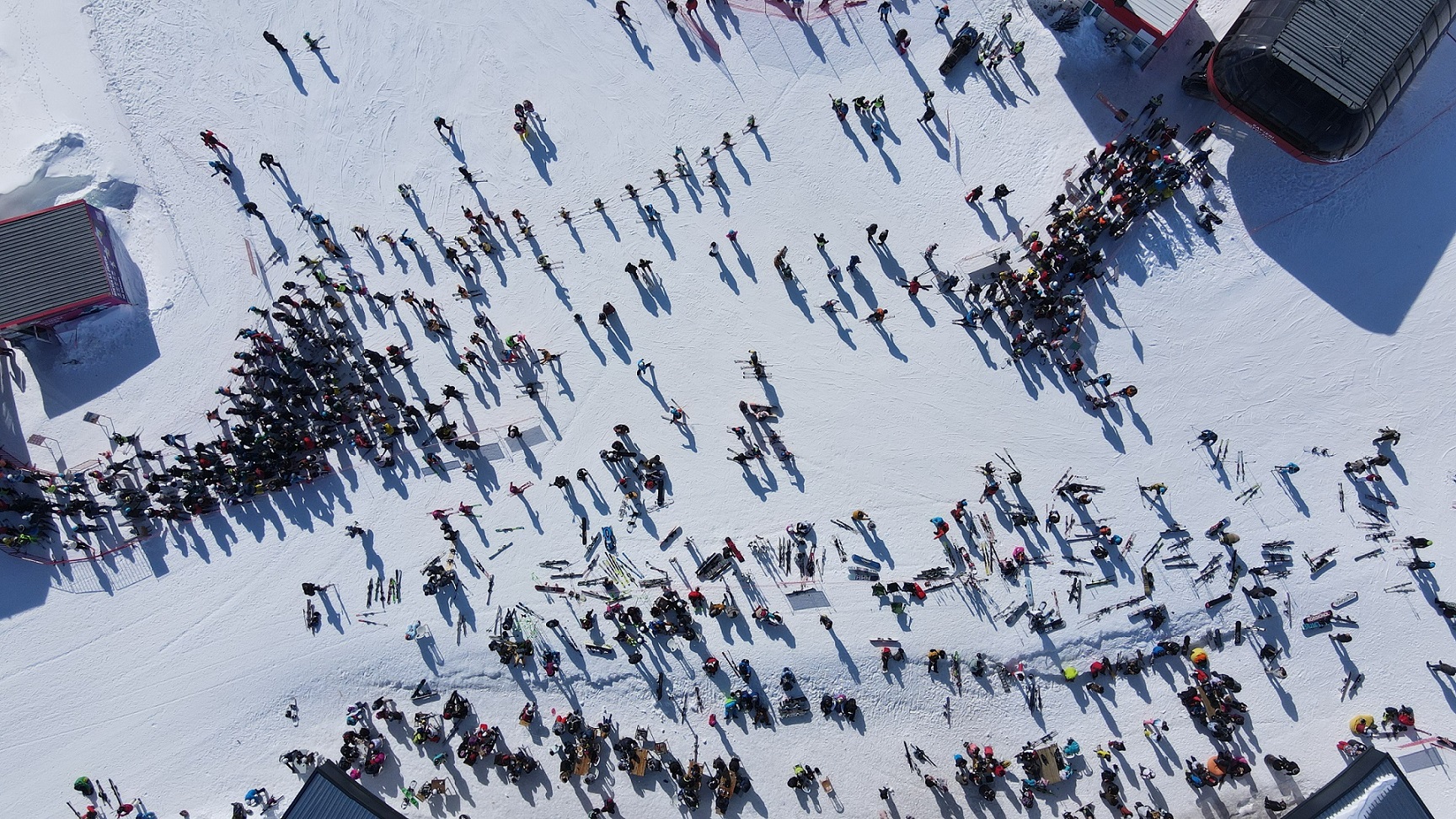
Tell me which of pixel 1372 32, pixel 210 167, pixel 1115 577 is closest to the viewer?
pixel 1372 32

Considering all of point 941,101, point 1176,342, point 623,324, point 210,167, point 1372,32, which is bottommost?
point 1176,342

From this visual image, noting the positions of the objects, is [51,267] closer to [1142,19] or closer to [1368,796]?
[1142,19]

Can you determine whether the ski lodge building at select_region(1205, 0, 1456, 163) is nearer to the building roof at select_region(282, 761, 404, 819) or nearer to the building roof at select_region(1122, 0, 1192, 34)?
the building roof at select_region(1122, 0, 1192, 34)

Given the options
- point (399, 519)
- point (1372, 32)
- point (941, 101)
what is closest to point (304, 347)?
point (399, 519)

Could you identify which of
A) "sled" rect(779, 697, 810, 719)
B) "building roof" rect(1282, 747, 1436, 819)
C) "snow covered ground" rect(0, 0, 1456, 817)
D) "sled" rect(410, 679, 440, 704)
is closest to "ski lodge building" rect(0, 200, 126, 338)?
"snow covered ground" rect(0, 0, 1456, 817)

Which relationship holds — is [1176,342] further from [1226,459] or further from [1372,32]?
[1372,32]

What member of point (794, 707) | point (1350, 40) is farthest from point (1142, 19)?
point (794, 707)

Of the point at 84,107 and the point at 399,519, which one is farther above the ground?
the point at 84,107
